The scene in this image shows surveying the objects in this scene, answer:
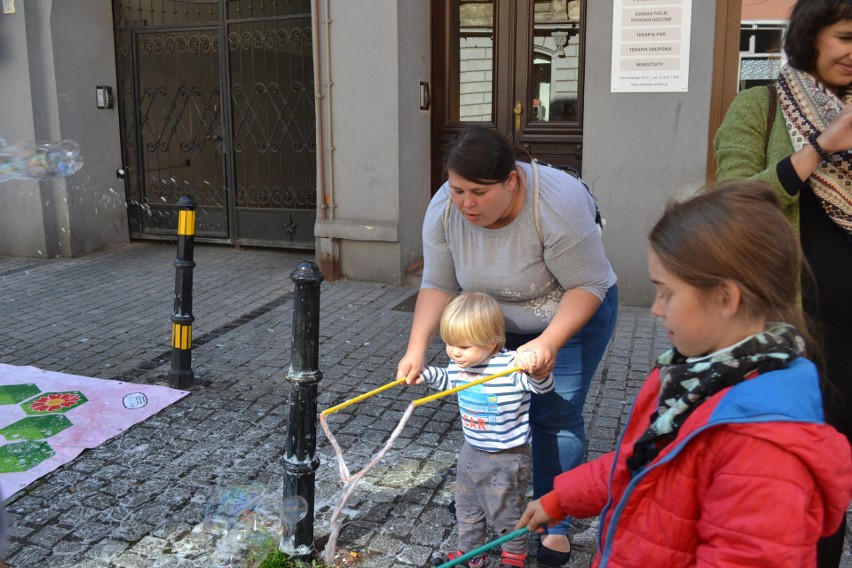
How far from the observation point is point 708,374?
1608 mm

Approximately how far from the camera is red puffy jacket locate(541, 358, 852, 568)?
1.43 m

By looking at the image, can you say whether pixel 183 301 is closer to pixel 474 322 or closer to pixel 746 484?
pixel 474 322

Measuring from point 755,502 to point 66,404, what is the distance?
430 centimetres

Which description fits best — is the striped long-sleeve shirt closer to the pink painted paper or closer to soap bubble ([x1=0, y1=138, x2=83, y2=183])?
the pink painted paper

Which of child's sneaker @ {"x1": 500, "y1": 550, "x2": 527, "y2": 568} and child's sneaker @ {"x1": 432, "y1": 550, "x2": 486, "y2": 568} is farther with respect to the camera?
child's sneaker @ {"x1": 432, "y1": 550, "x2": 486, "y2": 568}

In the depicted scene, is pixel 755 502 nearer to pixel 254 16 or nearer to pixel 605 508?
pixel 605 508

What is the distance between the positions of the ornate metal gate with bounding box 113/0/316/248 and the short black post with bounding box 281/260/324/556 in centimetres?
609

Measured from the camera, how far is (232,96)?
29.9ft

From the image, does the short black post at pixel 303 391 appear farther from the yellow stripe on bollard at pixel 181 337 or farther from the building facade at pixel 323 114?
the building facade at pixel 323 114

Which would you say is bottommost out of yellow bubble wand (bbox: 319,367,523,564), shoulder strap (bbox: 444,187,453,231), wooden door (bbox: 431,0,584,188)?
yellow bubble wand (bbox: 319,367,523,564)

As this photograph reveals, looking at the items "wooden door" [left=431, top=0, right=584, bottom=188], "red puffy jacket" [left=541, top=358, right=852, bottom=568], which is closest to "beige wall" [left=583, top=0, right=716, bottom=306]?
"wooden door" [left=431, top=0, right=584, bottom=188]

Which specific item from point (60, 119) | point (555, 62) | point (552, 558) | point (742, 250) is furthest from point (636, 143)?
point (60, 119)

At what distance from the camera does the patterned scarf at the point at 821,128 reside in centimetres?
212

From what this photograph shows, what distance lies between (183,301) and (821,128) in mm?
3873
